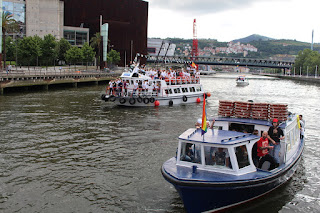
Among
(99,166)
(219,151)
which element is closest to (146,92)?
(99,166)

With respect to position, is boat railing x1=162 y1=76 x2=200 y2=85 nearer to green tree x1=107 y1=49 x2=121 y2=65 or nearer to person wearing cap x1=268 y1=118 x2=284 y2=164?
person wearing cap x1=268 y1=118 x2=284 y2=164

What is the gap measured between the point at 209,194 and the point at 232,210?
173 centimetres

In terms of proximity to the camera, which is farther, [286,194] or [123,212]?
[286,194]

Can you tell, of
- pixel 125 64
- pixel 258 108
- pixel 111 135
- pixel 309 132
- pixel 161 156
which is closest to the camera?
pixel 258 108

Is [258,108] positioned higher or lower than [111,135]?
higher

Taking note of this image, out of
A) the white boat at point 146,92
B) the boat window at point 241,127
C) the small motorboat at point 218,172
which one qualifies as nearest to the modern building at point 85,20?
the white boat at point 146,92

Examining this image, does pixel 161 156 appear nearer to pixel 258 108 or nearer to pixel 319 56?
pixel 258 108

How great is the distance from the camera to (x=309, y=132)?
28703 mm

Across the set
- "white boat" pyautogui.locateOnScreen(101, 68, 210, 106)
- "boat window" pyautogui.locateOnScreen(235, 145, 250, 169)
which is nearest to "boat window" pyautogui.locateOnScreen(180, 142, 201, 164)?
"boat window" pyautogui.locateOnScreen(235, 145, 250, 169)

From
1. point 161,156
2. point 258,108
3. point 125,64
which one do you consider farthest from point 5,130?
point 125,64

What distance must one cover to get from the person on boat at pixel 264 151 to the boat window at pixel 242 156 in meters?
1.15

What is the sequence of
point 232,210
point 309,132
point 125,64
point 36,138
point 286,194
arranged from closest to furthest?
1. point 232,210
2. point 286,194
3. point 36,138
4. point 309,132
5. point 125,64

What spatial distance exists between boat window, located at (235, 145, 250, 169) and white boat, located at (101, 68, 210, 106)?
82.4 ft

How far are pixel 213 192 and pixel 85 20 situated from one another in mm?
125779
